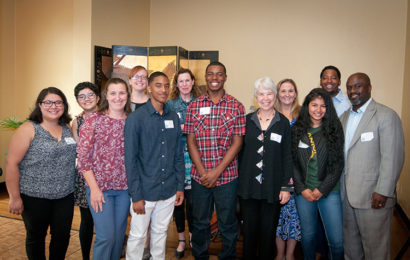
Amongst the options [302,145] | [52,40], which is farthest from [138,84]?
[52,40]

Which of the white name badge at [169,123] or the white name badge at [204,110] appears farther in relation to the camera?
the white name badge at [204,110]

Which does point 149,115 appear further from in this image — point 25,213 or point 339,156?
point 339,156

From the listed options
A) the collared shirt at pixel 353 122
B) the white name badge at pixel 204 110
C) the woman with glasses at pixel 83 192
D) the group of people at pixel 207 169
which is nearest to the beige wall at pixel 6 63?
the woman with glasses at pixel 83 192

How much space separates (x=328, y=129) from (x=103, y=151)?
5.61ft

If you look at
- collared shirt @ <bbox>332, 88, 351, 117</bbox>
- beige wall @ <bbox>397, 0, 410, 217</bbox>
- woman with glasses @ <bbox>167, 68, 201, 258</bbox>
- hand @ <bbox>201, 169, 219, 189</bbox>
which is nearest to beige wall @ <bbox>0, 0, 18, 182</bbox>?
woman with glasses @ <bbox>167, 68, 201, 258</bbox>

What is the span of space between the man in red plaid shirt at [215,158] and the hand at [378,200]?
3.37 ft

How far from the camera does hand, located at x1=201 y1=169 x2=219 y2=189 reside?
90.6 inches

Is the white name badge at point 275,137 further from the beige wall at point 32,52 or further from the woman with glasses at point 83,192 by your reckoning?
the beige wall at point 32,52

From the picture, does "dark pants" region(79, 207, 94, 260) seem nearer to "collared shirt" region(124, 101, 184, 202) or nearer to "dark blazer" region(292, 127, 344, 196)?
"collared shirt" region(124, 101, 184, 202)

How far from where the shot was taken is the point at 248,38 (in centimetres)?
530

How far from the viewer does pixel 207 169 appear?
2379mm

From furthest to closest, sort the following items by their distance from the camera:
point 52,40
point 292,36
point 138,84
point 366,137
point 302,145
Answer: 1. point 292,36
2. point 52,40
3. point 138,84
4. point 302,145
5. point 366,137

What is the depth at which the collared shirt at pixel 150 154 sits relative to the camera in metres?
2.06

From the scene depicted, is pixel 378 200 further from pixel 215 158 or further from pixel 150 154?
pixel 150 154
